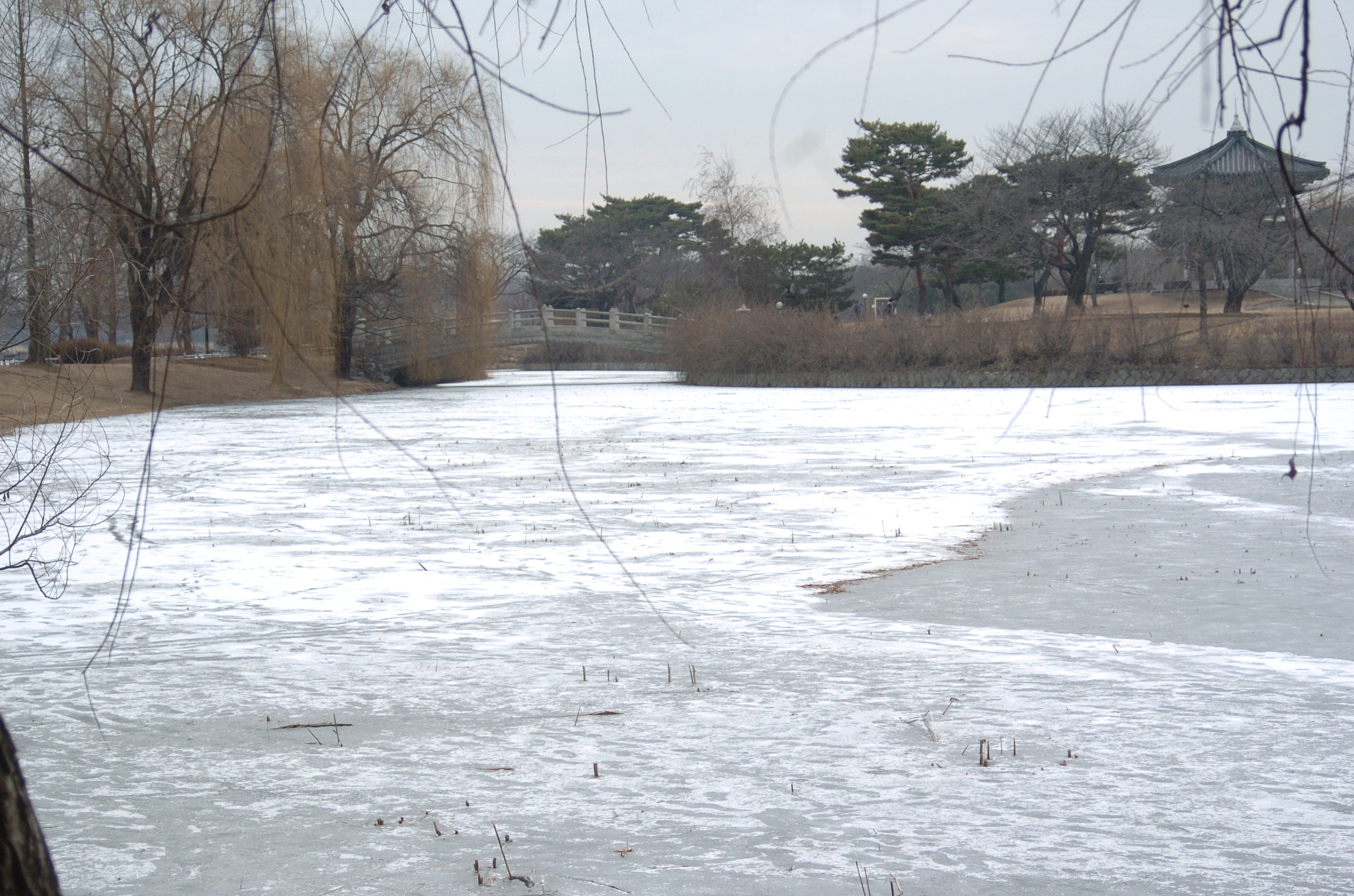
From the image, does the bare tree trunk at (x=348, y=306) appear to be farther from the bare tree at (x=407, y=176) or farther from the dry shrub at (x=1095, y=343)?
the dry shrub at (x=1095, y=343)

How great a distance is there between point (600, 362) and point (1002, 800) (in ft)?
155

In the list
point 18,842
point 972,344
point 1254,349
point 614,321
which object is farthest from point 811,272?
point 18,842

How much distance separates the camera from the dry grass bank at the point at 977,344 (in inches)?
932

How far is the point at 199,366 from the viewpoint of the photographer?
2758cm

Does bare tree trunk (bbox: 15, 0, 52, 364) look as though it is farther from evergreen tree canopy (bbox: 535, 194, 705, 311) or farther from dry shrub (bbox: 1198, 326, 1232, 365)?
evergreen tree canopy (bbox: 535, 194, 705, 311)

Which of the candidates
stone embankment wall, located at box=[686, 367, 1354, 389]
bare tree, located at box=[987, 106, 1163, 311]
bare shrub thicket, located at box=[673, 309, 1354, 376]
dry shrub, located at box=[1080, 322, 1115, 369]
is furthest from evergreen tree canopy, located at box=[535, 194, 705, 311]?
bare tree, located at box=[987, 106, 1163, 311]

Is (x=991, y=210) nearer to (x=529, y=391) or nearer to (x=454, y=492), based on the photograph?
(x=529, y=391)

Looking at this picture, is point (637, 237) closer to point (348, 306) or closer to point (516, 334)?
point (516, 334)

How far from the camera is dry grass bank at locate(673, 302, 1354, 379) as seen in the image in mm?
23672

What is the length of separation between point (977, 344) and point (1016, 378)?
1298mm

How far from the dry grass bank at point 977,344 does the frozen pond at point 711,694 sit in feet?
53.1

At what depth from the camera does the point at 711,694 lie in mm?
3943

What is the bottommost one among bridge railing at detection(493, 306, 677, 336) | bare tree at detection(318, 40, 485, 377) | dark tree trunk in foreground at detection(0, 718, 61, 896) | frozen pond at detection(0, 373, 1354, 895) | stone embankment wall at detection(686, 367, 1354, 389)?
frozen pond at detection(0, 373, 1354, 895)

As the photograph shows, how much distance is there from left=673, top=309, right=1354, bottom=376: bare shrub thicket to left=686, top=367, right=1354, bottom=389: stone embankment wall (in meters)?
0.16
